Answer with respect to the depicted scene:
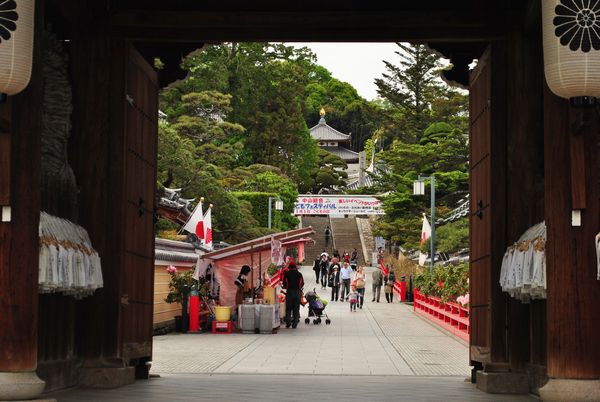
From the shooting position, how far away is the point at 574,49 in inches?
372

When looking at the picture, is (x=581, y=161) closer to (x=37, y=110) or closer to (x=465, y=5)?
(x=465, y=5)

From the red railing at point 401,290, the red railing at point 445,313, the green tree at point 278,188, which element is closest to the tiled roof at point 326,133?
the green tree at point 278,188

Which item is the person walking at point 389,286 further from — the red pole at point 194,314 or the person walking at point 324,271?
the red pole at point 194,314

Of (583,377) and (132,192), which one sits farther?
(132,192)

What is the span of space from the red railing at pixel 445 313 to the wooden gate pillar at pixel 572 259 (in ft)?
42.6

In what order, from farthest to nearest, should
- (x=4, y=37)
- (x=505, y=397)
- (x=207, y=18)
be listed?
(x=207, y=18) → (x=505, y=397) → (x=4, y=37)

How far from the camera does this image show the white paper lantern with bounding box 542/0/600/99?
9.37m

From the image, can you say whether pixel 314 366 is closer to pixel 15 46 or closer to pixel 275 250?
pixel 15 46

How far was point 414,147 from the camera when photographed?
55.8 m

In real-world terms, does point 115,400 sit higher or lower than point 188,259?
lower

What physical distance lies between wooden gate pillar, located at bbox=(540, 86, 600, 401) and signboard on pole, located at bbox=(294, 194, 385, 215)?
2629 inches

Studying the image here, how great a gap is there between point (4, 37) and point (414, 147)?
47.7 m

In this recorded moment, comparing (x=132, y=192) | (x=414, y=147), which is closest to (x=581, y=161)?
(x=132, y=192)

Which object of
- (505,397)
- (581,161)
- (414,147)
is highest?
(414,147)
